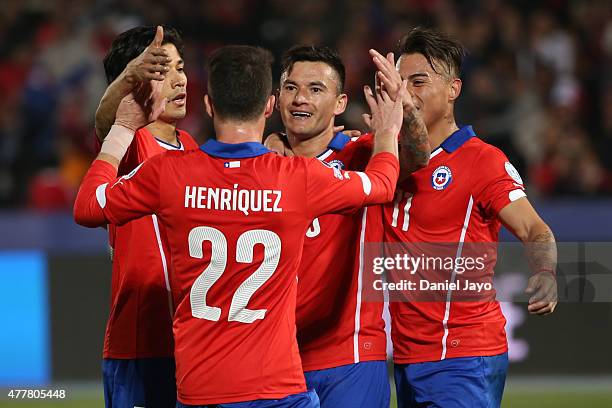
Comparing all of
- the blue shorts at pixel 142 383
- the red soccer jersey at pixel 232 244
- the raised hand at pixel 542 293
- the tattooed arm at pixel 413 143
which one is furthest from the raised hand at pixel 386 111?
the blue shorts at pixel 142 383

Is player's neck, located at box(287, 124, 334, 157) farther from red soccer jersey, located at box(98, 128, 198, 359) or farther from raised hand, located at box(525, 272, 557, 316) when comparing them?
raised hand, located at box(525, 272, 557, 316)

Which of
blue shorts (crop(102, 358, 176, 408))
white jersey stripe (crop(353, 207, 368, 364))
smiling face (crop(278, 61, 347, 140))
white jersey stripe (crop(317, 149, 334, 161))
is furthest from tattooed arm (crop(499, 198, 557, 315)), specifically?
blue shorts (crop(102, 358, 176, 408))

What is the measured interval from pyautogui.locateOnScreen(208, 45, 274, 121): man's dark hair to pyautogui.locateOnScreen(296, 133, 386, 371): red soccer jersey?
3.51 ft

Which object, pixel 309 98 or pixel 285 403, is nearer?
pixel 285 403

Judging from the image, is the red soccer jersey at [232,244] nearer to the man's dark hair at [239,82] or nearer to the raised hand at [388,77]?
the man's dark hair at [239,82]

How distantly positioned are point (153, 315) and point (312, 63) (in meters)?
1.49

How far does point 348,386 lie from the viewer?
16.3ft

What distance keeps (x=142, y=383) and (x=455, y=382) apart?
59.4 inches

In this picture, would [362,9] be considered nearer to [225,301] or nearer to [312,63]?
[312,63]

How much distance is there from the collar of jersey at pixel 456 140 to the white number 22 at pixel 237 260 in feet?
4.47

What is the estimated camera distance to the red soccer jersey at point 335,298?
499 cm

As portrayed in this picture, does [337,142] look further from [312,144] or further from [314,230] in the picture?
[314,230]

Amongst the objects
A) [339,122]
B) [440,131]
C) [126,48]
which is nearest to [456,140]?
[440,131]

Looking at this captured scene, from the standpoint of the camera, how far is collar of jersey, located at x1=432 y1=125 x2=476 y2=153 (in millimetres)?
5031
